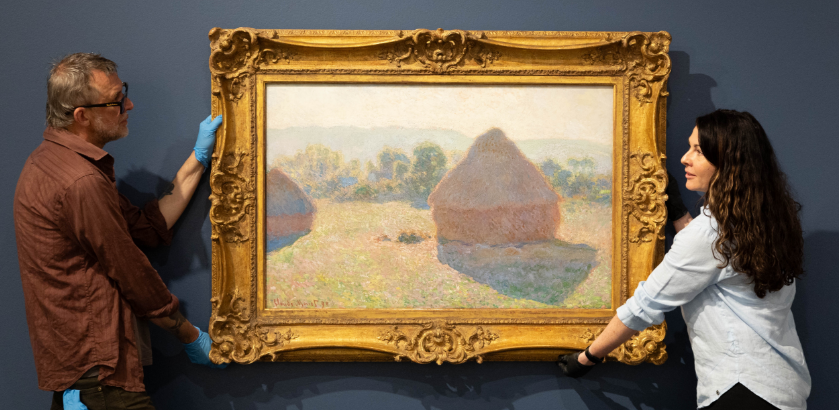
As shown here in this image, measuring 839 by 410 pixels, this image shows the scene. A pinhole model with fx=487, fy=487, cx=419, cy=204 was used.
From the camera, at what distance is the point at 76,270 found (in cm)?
143

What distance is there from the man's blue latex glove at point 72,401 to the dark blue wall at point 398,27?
350mm

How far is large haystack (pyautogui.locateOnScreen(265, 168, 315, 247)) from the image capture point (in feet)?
5.62

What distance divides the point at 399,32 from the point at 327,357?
3.80 feet

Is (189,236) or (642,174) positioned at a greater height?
(642,174)

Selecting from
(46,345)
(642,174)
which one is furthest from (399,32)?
(46,345)

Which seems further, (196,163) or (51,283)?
(196,163)

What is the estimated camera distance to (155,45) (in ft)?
5.70

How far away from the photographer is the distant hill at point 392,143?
5.62 ft

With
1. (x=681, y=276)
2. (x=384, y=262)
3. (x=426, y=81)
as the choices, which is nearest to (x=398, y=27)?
(x=426, y=81)

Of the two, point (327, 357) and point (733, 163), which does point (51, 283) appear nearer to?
point (327, 357)

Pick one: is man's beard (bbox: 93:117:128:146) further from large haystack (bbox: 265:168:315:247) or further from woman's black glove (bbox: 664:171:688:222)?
woman's black glove (bbox: 664:171:688:222)

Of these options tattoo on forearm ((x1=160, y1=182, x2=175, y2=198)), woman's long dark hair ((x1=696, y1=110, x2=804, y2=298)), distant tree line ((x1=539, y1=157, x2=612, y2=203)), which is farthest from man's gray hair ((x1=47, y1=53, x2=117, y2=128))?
woman's long dark hair ((x1=696, y1=110, x2=804, y2=298))

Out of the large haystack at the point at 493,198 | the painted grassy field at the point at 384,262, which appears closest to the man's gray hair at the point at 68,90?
the painted grassy field at the point at 384,262

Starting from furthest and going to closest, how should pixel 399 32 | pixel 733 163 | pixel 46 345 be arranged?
pixel 399 32 → pixel 46 345 → pixel 733 163
